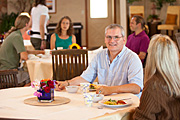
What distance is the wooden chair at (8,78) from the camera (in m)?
2.93

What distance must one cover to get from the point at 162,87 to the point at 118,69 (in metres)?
1.13

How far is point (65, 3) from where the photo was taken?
1263 cm

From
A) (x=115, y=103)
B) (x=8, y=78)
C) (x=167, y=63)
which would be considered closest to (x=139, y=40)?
(x=8, y=78)

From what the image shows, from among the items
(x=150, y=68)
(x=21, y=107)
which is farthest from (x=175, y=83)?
(x=21, y=107)

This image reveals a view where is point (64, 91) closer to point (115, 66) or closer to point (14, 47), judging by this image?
point (115, 66)

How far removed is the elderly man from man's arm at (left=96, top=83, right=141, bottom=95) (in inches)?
0.6

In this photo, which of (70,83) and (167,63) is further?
(70,83)

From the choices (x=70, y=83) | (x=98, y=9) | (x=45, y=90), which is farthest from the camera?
(x=98, y=9)

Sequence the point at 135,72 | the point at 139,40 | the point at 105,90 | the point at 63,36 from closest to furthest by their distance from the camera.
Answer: the point at 105,90 → the point at 135,72 → the point at 139,40 → the point at 63,36

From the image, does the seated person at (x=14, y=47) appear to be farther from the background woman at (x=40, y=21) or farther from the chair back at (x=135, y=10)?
the chair back at (x=135, y=10)

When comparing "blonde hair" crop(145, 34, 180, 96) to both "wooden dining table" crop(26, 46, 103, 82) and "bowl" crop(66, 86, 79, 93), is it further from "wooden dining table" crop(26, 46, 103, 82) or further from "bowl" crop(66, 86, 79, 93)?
"wooden dining table" crop(26, 46, 103, 82)

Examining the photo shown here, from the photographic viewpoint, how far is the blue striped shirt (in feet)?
8.67

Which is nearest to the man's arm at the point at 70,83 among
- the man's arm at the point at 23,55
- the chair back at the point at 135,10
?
the man's arm at the point at 23,55

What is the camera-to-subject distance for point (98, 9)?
8.67 meters
